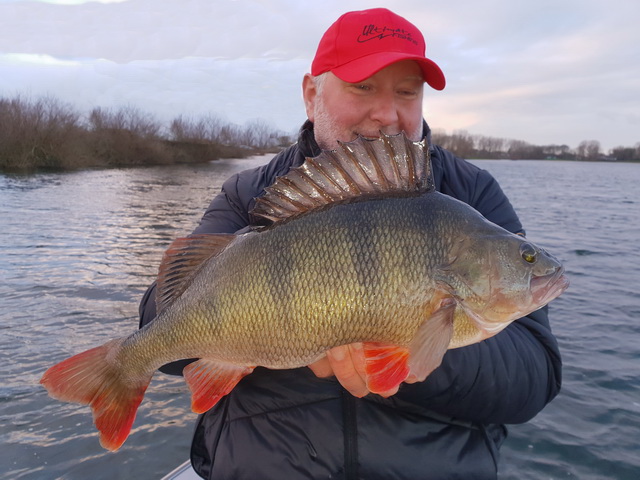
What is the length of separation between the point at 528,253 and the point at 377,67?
53.5 inches

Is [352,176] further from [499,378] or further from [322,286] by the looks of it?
[499,378]

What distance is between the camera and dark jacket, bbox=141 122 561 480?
2.16 meters

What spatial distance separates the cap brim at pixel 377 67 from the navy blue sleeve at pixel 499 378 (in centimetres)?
146

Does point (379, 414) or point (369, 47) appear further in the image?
point (369, 47)

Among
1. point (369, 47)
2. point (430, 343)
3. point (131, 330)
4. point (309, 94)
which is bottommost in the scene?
point (131, 330)

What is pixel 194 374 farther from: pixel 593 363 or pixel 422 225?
pixel 593 363

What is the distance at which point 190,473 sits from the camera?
319cm

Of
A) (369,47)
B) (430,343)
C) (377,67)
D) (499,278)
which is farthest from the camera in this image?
(369,47)

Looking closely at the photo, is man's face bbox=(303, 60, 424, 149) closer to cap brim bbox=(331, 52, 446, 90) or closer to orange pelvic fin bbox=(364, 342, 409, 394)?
cap brim bbox=(331, 52, 446, 90)

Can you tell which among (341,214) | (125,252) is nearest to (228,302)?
(341,214)

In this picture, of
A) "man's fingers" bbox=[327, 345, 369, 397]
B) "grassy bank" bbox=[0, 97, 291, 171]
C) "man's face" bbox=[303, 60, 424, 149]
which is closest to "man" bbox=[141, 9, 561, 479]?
"man's fingers" bbox=[327, 345, 369, 397]

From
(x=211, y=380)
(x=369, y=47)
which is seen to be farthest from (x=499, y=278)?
(x=369, y=47)

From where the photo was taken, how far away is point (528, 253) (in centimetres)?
195

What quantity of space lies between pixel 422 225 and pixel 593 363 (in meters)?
5.66
